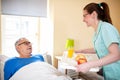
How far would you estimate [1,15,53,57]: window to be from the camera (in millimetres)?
2857

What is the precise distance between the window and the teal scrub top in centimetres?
156

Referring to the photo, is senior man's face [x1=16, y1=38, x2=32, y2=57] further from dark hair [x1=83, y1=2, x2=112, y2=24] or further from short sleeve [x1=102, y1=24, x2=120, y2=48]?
short sleeve [x1=102, y1=24, x2=120, y2=48]

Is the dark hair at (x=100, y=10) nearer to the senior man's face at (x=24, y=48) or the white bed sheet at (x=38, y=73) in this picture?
the white bed sheet at (x=38, y=73)

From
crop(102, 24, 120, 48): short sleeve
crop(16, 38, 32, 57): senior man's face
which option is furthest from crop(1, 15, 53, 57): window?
crop(102, 24, 120, 48): short sleeve

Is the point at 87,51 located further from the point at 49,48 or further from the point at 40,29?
the point at 40,29

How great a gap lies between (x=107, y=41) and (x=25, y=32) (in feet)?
6.52

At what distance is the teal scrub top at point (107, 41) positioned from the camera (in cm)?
125

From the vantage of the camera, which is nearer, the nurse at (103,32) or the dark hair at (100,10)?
the nurse at (103,32)

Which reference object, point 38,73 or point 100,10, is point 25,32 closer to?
point 38,73

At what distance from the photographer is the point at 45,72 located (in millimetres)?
1805

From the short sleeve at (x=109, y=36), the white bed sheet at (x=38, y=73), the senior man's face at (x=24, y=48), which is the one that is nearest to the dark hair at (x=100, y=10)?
the short sleeve at (x=109, y=36)

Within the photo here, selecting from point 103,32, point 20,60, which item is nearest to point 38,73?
point 20,60

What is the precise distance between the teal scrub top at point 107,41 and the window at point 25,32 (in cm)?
156

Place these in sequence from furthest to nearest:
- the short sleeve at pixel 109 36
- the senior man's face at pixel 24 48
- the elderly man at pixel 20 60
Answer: the senior man's face at pixel 24 48
the elderly man at pixel 20 60
the short sleeve at pixel 109 36
